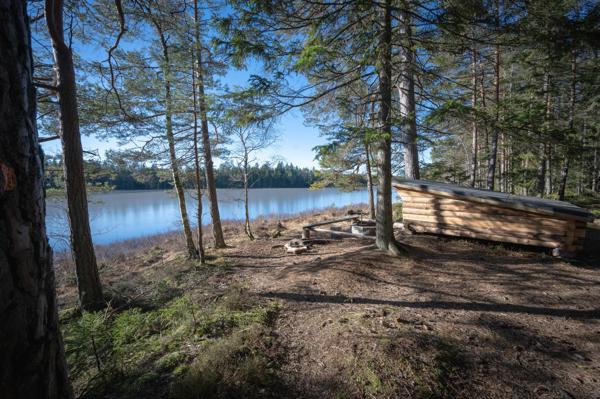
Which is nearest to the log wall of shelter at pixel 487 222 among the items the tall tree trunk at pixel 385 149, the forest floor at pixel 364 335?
the forest floor at pixel 364 335

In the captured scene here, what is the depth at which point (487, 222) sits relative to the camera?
6422 millimetres

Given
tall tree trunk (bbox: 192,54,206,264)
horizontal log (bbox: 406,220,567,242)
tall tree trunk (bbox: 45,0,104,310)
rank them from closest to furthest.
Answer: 1. tall tree trunk (bbox: 45,0,104,310)
2. horizontal log (bbox: 406,220,567,242)
3. tall tree trunk (bbox: 192,54,206,264)

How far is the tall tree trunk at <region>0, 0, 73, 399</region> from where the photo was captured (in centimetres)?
97

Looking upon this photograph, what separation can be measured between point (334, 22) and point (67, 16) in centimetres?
505

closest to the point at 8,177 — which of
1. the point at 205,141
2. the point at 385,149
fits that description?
the point at 385,149

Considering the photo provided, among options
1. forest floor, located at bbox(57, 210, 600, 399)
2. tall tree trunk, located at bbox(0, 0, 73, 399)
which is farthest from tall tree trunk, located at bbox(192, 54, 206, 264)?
tall tree trunk, located at bbox(0, 0, 73, 399)

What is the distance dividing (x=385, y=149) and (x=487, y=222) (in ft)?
12.2

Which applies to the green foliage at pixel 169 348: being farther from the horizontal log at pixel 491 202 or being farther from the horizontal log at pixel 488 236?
the horizontal log at pixel 491 202

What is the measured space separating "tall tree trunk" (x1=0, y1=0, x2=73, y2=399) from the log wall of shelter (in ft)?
25.5

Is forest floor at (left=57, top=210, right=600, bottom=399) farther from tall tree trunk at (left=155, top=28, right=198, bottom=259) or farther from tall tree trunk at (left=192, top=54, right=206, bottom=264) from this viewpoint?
tall tree trunk at (left=155, top=28, right=198, bottom=259)

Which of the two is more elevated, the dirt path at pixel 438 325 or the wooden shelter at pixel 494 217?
the wooden shelter at pixel 494 217

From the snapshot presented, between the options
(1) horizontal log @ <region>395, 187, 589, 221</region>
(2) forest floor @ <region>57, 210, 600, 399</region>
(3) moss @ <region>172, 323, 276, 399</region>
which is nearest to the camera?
(3) moss @ <region>172, 323, 276, 399</region>

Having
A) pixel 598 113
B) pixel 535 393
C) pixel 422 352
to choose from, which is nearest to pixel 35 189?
pixel 422 352

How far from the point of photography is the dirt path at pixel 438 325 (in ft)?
7.16
